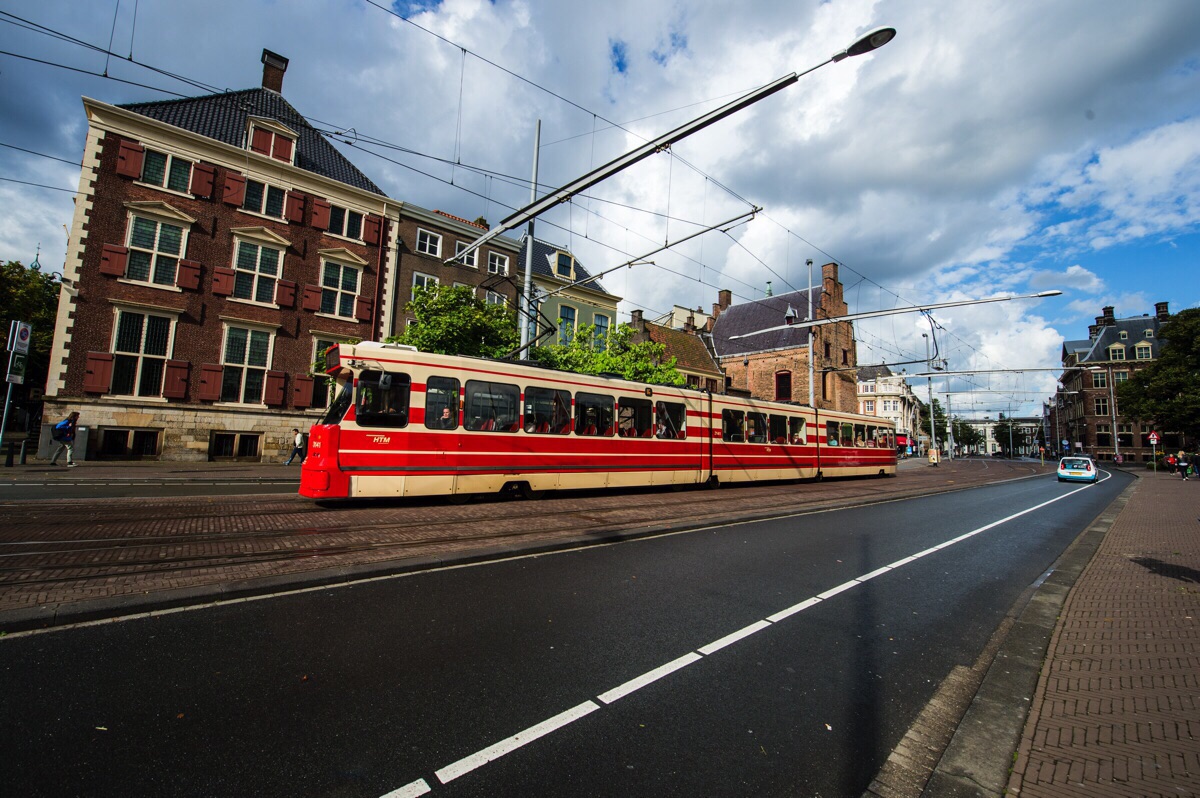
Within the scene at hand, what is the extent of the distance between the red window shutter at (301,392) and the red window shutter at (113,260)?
23.1 ft

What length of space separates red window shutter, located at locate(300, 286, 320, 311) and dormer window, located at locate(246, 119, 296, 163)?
582 centimetres

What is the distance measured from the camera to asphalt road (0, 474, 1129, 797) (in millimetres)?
2484

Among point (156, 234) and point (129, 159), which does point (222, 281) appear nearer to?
point (156, 234)

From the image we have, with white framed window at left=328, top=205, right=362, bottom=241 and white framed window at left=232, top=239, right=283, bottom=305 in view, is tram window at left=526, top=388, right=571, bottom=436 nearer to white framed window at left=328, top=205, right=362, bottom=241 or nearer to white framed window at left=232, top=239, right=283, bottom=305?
white framed window at left=232, top=239, right=283, bottom=305

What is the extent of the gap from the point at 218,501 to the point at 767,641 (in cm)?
1016

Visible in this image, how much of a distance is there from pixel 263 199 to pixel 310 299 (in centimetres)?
469

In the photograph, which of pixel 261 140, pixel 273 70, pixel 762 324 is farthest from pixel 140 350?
pixel 762 324

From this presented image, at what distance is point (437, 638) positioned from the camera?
4094 mm

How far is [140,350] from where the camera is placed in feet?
65.5

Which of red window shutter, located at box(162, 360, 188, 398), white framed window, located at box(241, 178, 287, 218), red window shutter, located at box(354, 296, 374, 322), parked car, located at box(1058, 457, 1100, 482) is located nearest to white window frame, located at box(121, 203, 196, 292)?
white framed window, located at box(241, 178, 287, 218)

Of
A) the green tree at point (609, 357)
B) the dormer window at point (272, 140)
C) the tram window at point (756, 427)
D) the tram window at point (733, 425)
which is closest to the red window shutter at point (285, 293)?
the dormer window at point (272, 140)

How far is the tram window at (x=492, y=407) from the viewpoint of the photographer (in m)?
11.4

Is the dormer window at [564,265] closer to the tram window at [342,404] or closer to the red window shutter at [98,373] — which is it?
the red window shutter at [98,373]

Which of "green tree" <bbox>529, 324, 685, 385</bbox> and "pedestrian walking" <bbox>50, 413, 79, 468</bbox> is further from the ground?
"green tree" <bbox>529, 324, 685, 385</bbox>
